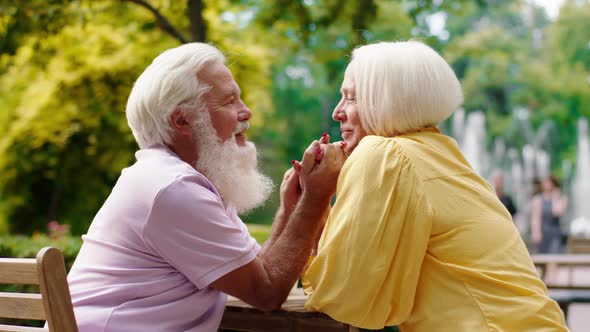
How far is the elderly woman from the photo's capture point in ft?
7.32

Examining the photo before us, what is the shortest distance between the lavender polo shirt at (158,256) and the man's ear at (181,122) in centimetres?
24

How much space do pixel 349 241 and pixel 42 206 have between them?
50.7ft

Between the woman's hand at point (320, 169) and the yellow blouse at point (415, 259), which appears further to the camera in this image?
the woman's hand at point (320, 169)

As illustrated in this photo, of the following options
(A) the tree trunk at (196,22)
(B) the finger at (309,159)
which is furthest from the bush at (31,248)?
(A) the tree trunk at (196,22)

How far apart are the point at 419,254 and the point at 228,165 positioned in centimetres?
85

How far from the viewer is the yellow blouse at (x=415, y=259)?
223cm

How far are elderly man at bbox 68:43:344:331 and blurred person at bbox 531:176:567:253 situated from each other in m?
9.47

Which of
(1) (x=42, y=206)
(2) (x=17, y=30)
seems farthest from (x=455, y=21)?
(2) (x=17, y=30)

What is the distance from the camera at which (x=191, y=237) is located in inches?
95.9

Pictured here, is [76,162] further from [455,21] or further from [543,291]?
[455,21]

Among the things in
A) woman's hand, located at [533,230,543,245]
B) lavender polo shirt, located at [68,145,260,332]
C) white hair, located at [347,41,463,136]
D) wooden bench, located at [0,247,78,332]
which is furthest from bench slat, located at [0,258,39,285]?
woman's hand, located at [533,230,543,245]

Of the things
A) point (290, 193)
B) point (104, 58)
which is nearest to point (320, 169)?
point (290, 193)

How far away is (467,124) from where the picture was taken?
108 feet

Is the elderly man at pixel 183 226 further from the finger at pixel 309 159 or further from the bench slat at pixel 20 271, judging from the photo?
the bench slat at pixel 20 271
